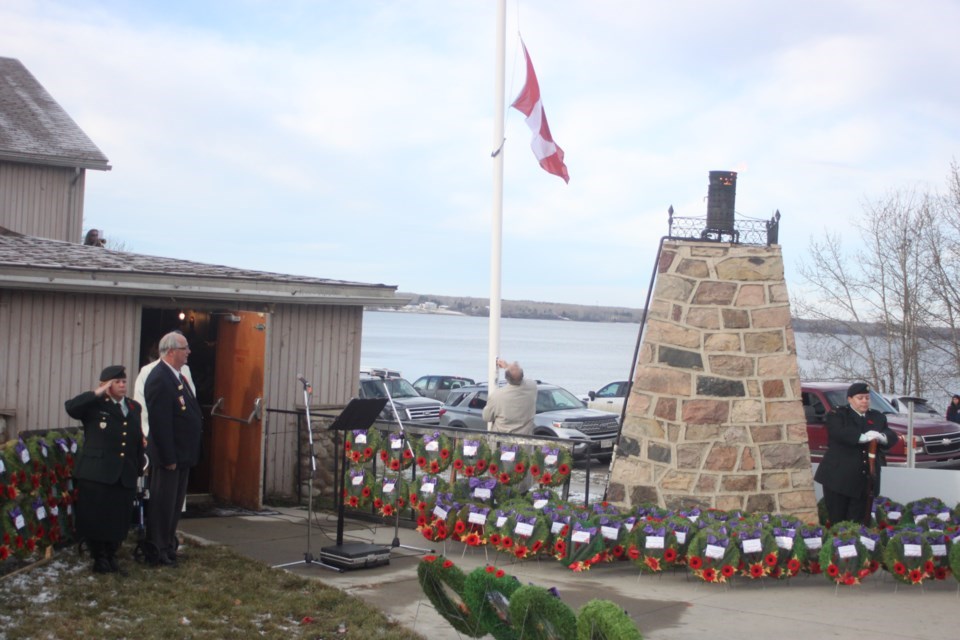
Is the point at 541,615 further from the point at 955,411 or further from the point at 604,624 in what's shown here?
the point at 955,411

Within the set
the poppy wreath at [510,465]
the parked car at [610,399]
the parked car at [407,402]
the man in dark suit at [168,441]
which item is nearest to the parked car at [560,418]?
the parked car at [407,402]

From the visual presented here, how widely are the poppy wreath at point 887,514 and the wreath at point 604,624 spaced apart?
530cm

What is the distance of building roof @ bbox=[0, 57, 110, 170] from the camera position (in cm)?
1705

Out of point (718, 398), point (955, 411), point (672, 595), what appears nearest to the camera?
point (672, 595)

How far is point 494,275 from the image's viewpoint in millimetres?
12070

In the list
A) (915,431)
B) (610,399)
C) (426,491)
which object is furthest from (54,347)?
(610,399)

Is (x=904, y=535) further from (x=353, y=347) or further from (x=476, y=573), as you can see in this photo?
(x=353, y=347)

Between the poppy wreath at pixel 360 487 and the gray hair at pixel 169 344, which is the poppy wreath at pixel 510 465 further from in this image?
the gray hair at pixel 169 344

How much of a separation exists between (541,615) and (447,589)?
37.2 inches

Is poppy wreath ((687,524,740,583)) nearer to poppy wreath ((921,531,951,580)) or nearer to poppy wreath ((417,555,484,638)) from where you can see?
poppy wreath ((921,531,951,580))

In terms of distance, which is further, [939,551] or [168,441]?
[939,551]

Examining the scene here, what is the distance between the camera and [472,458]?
32.0 ft

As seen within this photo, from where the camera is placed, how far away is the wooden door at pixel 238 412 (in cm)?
1075

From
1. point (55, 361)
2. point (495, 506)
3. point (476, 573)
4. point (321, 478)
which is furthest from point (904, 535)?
point (55, 361)
